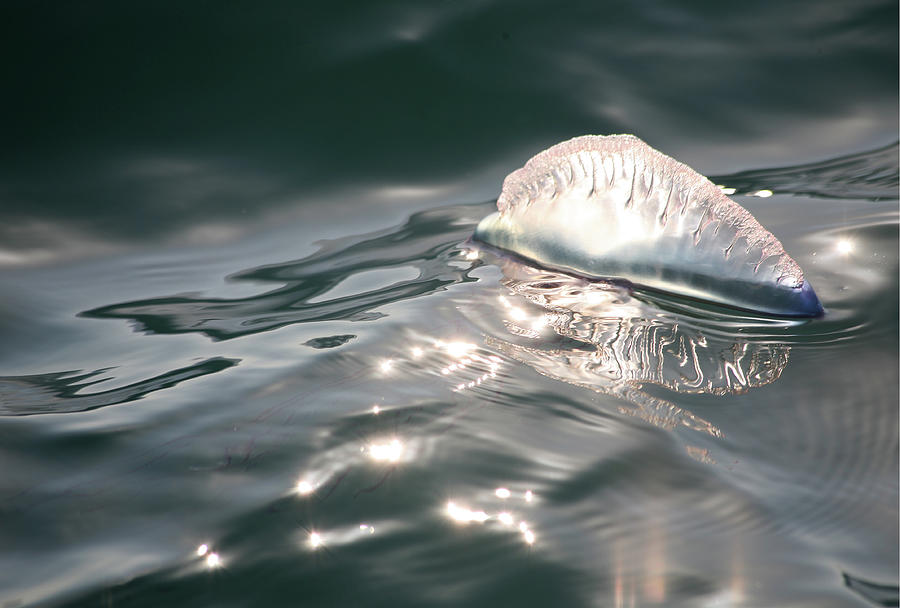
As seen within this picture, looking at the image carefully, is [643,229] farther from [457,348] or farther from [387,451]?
[387,451]

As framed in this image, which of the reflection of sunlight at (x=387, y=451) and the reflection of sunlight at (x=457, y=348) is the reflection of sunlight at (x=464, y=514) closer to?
the reflection of sunlight at (x=387, y=451)

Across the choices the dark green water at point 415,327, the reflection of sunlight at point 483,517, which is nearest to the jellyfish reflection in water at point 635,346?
the dark green water at point 415,327

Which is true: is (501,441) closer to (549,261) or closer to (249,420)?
(249,420)

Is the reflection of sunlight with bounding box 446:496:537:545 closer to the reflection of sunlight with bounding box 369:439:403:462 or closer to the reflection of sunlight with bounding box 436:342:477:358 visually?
the reflection of sunlight with bounding box 369:439:403:462

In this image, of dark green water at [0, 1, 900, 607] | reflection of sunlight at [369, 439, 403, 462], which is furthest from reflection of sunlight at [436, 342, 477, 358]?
reflection of sunlight at [369, 439, 403, 462]

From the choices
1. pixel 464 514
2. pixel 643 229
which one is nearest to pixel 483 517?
pixel 464 514

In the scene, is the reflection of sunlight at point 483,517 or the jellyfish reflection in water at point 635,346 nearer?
the reflection of sunlight at point 483,517

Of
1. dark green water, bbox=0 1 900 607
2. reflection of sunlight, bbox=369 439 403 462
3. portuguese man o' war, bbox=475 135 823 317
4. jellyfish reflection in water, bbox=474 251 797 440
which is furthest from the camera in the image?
portuguese man o' war, bbox=475 135 823 317
